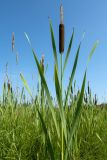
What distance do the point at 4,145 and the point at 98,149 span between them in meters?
1.03

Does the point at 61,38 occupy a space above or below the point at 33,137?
above

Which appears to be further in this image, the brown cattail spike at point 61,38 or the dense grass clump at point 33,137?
the dense grass clump at point 33,137

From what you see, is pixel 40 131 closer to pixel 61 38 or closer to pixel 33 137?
pixel 33 137

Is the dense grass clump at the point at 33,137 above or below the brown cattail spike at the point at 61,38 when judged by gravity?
below

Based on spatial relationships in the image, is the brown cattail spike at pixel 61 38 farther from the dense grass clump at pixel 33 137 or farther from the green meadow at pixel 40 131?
the dense grass clump at pixel 33 137

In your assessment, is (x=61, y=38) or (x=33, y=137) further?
(x=33, y=137)

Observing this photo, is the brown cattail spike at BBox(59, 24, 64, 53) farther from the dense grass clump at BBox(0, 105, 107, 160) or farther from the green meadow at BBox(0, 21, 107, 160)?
the dense grass clump at BBox(0, 105, 107, 160)

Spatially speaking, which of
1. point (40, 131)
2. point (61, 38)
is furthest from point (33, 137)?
point (61, 38)

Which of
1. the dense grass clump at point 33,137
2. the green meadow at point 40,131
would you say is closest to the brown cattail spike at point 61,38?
the green meadow at point 40,131

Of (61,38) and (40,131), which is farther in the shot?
(40,131)

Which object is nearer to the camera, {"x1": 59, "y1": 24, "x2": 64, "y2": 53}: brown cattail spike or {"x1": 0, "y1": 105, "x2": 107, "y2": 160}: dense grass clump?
{"x1": 59, "y1": 24, "x2": 64, "y2": 53}: brown cattail spike

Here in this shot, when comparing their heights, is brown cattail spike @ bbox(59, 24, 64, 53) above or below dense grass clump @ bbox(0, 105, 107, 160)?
above

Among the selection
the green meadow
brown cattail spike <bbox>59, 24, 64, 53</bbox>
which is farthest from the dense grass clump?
brown cattail spike <bbox>59, 24, 64, 53</bbox>

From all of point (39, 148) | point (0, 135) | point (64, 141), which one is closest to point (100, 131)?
point (39, 148)
